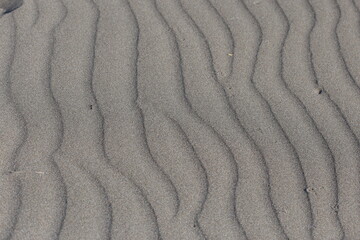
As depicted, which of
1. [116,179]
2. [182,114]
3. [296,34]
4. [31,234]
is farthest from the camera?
[296,34]

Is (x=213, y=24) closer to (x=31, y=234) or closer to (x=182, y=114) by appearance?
(x=182, y=114)

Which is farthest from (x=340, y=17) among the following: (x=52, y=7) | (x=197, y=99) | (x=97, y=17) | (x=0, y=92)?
(x=0, y=92)

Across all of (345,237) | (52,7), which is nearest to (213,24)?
(52,7)

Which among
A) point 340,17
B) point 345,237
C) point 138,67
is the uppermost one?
point 138,67

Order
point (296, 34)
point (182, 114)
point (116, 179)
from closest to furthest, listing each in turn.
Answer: point (116, 179)
point (182, 114)
point (296, 34)

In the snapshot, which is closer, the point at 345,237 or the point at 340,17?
the point at 345,237

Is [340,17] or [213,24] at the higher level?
[213,24]

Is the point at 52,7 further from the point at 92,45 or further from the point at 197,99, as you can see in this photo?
the point at 197,99
